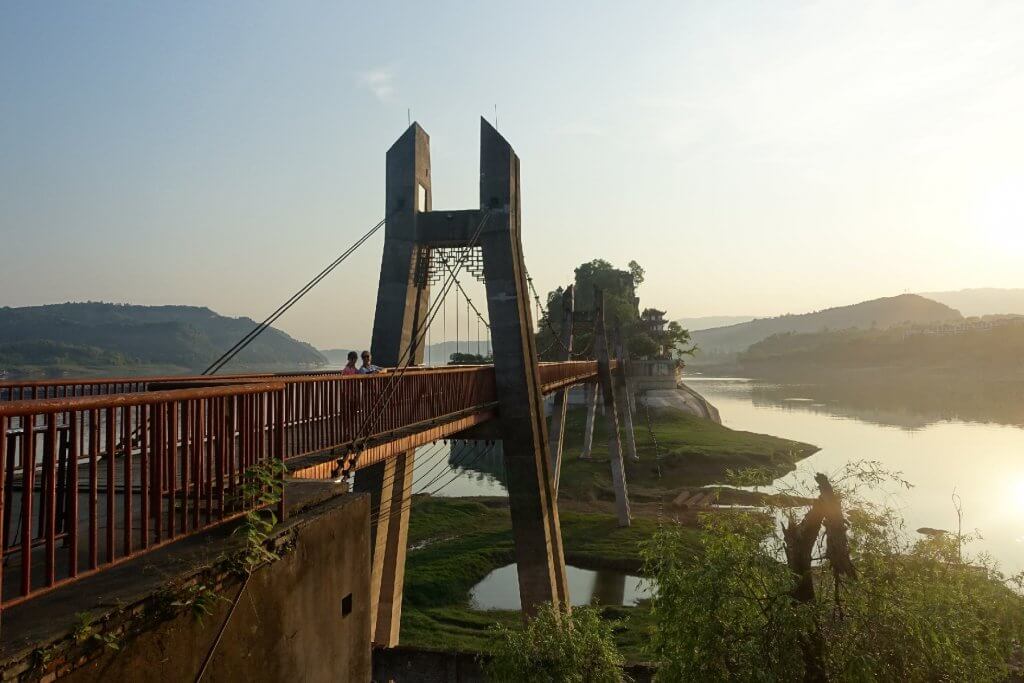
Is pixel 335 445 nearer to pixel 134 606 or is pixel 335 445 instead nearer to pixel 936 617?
pixel 134 606

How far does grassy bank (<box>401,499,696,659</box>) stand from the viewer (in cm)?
1878

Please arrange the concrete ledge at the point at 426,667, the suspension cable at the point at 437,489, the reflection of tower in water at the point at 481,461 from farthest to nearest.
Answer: the reflection of tower in water at the point at 481,461 < the suspension cable at the point at 437,489 < the concrete ledge at the point at 426,667

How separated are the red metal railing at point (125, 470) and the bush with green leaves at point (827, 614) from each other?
7.05 meters

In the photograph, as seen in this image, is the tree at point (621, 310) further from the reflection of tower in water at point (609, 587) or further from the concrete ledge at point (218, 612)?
the concrete ledge at point (218, 612)

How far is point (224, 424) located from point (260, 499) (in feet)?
2.08

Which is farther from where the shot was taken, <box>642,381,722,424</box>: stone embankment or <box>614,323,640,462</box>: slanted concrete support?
<box>642,381,722,424</box>: stone embankment

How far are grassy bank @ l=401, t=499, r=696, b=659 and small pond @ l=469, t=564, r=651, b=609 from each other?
384 mm

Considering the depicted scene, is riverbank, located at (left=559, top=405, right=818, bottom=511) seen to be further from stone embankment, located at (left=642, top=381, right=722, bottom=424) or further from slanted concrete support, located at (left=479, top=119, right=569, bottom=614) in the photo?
slanted concrete support, located at (left=479, top=119, right=569, bottom=614)

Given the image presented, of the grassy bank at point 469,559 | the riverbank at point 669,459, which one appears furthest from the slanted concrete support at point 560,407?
the riverbank at point 669,459

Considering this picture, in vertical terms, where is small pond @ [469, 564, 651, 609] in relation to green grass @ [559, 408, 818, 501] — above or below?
below

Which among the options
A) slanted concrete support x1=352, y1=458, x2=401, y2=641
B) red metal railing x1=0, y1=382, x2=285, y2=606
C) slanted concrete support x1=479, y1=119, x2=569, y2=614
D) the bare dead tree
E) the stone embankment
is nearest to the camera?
red metal railing x1=0, y1=382, x2=285, y2=606

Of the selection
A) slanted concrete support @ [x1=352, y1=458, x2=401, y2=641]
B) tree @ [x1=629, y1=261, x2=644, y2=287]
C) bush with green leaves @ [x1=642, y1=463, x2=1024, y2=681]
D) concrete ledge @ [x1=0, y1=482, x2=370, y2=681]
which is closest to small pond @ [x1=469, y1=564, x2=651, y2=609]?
slanted concrete support @ [x1=352, y1=458, x2=401, y2=641]

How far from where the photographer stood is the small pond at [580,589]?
22.9 m

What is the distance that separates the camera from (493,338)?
14766 mm
